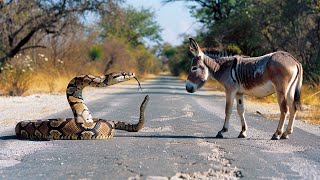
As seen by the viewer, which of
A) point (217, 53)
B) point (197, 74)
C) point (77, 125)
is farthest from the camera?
point (217, 53)

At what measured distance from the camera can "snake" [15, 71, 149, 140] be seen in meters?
9.62

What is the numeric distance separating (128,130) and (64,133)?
1.82m

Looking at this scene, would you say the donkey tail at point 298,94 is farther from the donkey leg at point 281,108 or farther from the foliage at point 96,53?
the foliage at point 96,53

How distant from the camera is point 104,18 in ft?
98.0

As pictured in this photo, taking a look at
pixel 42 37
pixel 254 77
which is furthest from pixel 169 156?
pixel 42 37

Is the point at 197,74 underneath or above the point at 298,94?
above

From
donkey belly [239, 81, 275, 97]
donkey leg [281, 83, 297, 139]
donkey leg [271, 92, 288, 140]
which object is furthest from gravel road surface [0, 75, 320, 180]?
donkey belly [239, 81, 275, 97]

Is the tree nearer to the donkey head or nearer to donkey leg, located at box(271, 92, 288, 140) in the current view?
the donkey head

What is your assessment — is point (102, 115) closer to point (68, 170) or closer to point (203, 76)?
point (203, 76)

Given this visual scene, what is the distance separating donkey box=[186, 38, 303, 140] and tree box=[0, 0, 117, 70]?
692 inches

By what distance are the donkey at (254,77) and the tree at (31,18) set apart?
692 inches

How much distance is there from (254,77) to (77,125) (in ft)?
11.1

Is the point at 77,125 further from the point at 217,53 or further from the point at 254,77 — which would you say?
the point at 254,77

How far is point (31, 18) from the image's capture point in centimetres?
2750
